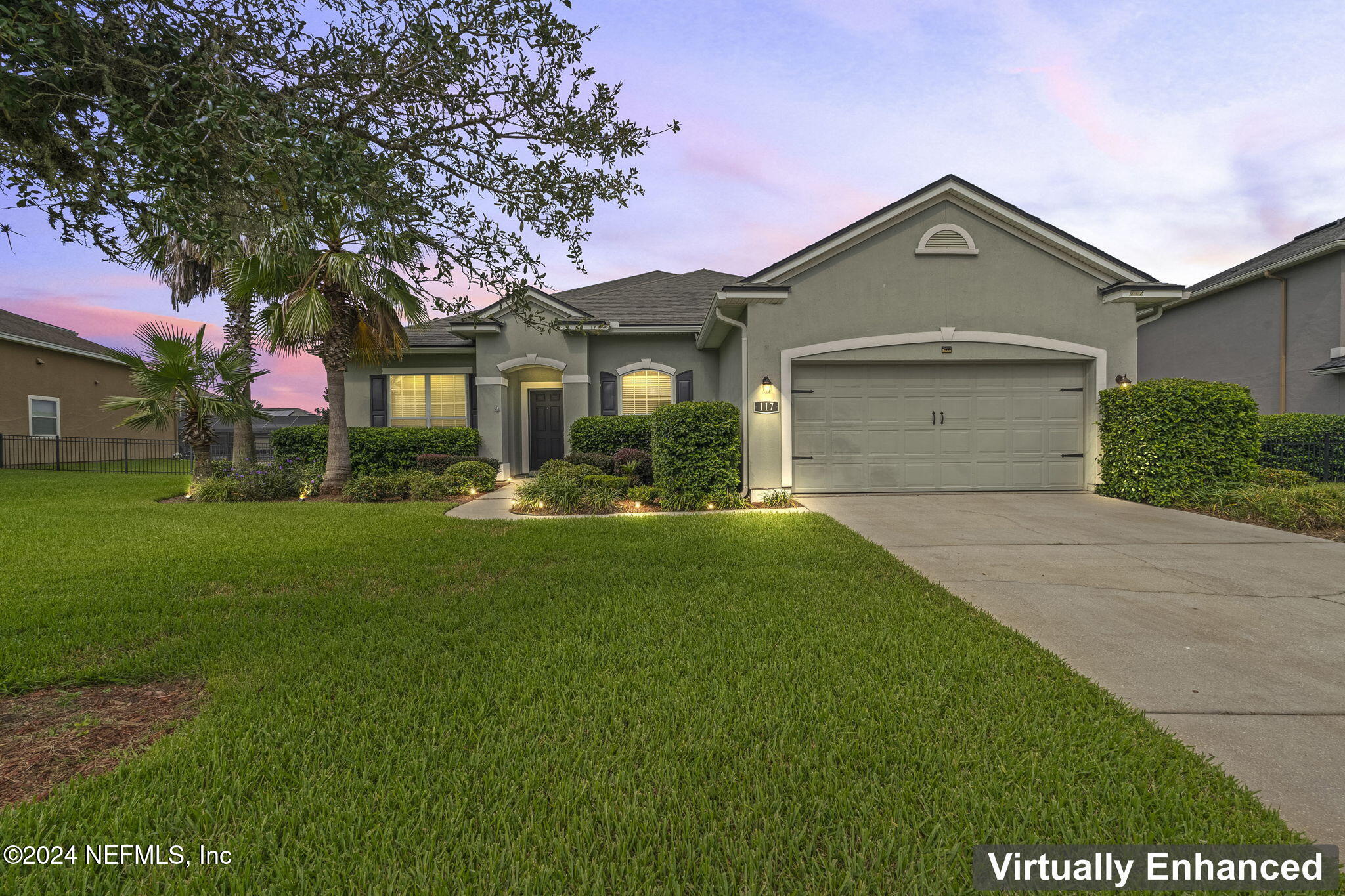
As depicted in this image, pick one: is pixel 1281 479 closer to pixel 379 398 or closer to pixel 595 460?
pixel 595 460

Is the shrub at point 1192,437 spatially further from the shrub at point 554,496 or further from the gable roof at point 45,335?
the gable roof at point 45,335

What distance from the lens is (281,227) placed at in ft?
10.8

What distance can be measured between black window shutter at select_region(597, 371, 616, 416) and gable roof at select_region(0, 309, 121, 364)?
15696 mm

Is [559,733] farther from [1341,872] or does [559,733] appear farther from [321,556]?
[321,556]

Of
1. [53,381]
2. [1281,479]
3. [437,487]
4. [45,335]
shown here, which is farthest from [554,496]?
[45,335]

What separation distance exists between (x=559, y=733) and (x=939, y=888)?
147cm

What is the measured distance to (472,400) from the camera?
565 inches

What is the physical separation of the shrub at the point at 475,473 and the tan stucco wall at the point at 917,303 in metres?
5.67

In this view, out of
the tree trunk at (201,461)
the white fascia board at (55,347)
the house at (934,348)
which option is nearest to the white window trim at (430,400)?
the tree trunk at (201,461)

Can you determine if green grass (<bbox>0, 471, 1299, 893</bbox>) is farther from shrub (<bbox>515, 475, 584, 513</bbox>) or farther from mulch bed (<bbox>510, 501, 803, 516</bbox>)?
shrub (<bbox>515, 475, 584, 513</bbox>)

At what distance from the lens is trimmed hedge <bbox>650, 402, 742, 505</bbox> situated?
8.96m

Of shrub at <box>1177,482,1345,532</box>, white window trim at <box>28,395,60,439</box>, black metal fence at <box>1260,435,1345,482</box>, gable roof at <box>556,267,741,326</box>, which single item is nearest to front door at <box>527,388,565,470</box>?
gable roof at <box>556,267,741,326</box>

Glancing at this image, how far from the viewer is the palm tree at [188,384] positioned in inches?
405

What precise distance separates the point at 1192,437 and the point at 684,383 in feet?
Answer: 31.2
